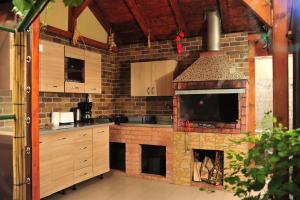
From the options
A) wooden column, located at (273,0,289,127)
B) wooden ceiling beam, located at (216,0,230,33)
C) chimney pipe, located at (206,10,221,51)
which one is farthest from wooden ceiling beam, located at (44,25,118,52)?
wooden column, located at (273,0,289,127)

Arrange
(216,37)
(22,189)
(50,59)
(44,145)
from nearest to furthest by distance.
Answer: (22,189) → (44,145) → (50,59) → (216,37)

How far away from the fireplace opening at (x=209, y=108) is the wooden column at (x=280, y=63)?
76.6 inches

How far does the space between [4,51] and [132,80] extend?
3.29 m

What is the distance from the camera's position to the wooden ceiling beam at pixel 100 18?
4877 mm

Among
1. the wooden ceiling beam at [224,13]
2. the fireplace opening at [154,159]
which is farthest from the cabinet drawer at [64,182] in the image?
the wooden ceiling beam at [224,13]

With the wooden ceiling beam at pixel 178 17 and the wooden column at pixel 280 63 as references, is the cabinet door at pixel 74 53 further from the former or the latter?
the wooden column at pixel 280 63

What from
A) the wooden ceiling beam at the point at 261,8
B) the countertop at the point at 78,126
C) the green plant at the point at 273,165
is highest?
the wooden ceiling beam at the point at 261,8

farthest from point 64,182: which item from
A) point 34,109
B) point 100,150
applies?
point 34,109

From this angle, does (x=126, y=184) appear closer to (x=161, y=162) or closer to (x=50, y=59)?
(x=161, y=162)

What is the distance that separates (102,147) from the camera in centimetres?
425

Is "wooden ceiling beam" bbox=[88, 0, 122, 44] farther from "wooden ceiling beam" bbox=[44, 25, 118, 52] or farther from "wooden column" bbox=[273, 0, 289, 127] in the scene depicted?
"wooden column" bbox=[273, 0, 289, 127]

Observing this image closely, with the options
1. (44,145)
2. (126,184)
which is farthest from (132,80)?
(44,145)

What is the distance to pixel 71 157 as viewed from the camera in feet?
11.9

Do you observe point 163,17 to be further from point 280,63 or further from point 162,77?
point 280,63
